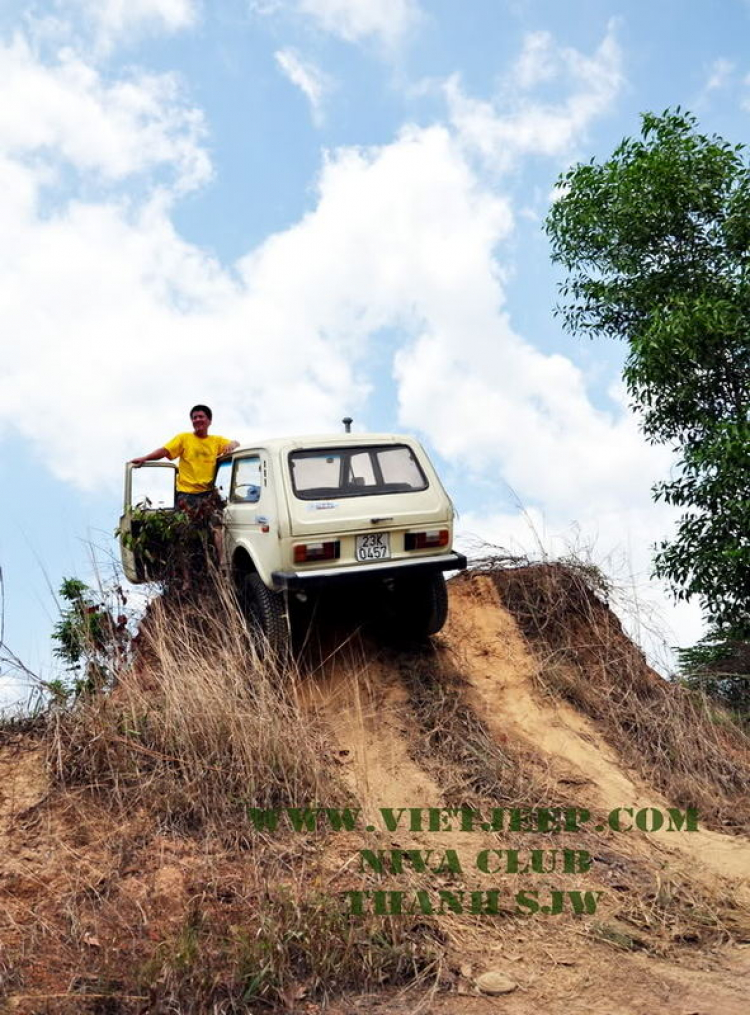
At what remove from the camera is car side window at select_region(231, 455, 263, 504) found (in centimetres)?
929

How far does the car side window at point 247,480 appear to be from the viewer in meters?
9.29

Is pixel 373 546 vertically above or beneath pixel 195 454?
beneath

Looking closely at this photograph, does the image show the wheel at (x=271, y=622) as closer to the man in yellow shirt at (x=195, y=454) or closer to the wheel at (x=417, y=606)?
the wheel at (x=417, y=606)

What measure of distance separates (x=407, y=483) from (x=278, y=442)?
1.37 metres

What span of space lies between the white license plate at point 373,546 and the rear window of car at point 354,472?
0.49 meters

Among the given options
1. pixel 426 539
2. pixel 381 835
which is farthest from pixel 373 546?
pixel 381 835

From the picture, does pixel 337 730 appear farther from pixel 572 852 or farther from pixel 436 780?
pixel 572 852

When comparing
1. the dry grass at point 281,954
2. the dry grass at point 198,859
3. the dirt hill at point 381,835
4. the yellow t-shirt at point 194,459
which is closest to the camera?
the dry grass at point 281,954

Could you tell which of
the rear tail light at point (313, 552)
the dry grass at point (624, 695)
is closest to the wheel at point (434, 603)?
the rear tail light at point (313, 552)

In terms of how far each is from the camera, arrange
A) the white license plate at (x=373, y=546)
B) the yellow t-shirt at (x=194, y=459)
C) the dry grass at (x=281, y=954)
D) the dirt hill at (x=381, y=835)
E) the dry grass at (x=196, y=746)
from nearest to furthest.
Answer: the dry grass at (x=281, y=954)
the dirt hill at (x=381, y=835)
the dry grass at (x=196, y=746)
the white license plate at (x=373, y=546)
the yellow t-shirt at (x=194, y=459)

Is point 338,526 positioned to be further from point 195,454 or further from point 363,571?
point 195,454

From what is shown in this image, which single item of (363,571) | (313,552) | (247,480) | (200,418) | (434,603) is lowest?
(434,603)

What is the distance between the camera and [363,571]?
855 centimetres

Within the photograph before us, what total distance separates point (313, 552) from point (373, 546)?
0.60 m
